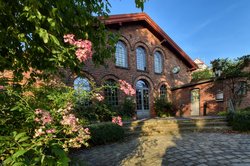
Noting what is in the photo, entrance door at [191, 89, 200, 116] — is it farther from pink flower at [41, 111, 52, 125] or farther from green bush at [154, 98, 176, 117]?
pink flower at [41, 111, 52, 125]

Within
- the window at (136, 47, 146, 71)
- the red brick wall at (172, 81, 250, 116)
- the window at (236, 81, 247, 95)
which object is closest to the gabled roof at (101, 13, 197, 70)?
the window at (136, 47, 146, 71)

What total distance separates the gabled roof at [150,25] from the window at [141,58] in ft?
6.76

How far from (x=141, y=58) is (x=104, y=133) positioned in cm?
979

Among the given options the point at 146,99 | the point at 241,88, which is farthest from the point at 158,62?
the point at 241,88

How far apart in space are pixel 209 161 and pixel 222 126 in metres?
5.68

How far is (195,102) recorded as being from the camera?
1702 cm

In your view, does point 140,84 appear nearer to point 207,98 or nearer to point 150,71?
point 150,71

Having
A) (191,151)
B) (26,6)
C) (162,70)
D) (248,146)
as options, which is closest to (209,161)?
(191,151)

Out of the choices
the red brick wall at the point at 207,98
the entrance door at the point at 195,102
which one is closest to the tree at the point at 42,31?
the red brick wall at the point at 207,98

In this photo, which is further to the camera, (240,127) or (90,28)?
(240,127)

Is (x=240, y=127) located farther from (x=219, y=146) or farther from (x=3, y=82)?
(x=3, y=82)

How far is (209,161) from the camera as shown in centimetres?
479

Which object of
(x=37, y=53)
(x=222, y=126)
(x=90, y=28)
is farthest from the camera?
(x=222, y=126)

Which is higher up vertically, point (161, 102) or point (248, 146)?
point (161, 102)
